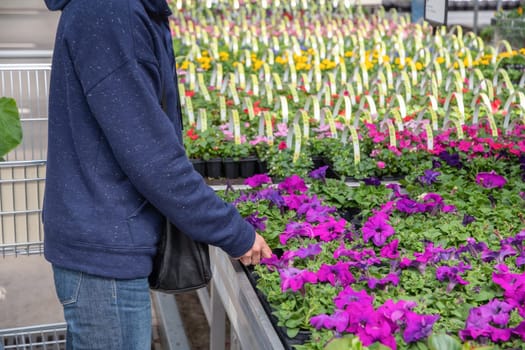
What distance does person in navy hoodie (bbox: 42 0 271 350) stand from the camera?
5.23 ft

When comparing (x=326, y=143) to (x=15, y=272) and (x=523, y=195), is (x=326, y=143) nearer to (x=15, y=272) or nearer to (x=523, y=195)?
(x=523, y=195)

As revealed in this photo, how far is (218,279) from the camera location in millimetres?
2576

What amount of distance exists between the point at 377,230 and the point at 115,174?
0.98 metres

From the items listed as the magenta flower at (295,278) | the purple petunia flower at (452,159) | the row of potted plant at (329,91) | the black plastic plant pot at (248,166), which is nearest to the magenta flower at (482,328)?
the magenta flower at (295,278)

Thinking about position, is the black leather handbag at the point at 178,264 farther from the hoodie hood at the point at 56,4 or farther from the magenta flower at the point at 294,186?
the magenta flower at the point at 294,186

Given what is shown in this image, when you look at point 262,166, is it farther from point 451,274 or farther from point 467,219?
point 451,274

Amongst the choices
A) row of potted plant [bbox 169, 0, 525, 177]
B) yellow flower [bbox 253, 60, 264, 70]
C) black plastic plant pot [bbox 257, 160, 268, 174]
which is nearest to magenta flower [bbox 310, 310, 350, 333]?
row of potted plant [bbox 169, 0, 525, 177]

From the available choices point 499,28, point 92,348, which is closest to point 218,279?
point 92,348

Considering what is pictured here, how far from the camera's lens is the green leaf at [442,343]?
63.4 inches

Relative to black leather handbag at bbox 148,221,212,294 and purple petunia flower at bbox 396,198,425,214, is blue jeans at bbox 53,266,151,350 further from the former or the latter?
purple petunia flower at bbox 396,198,425,214

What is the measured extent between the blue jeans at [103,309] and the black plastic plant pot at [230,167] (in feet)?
6.18

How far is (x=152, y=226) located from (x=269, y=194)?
0.95 metres

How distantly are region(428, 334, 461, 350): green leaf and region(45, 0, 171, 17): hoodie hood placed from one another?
2.87 ft

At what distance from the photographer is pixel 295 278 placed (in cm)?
198
